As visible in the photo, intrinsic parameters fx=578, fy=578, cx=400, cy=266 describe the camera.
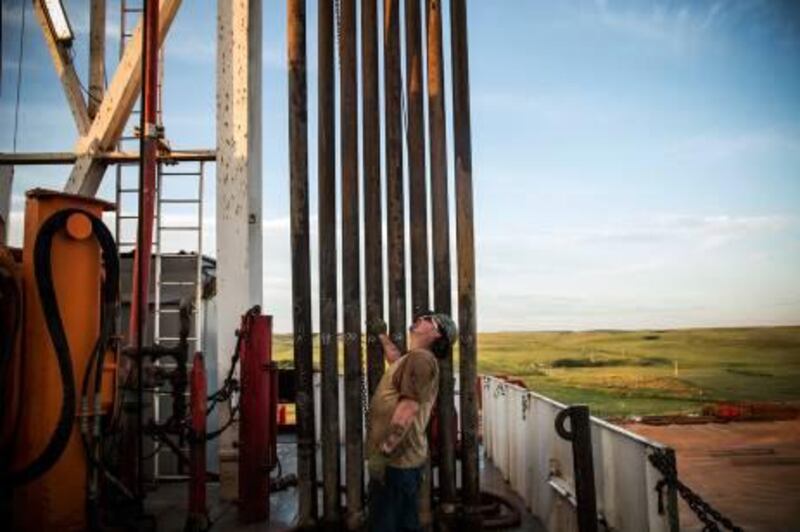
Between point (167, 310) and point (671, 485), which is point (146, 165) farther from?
point (671, 485)

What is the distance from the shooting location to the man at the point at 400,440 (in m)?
3.60

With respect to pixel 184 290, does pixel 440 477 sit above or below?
below

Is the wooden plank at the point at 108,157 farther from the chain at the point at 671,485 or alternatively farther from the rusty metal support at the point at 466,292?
the chain at the point at 671,485

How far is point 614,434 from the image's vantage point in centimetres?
396

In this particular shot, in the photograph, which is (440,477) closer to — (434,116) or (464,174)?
(464,174)

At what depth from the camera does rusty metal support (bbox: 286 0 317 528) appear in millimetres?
5105

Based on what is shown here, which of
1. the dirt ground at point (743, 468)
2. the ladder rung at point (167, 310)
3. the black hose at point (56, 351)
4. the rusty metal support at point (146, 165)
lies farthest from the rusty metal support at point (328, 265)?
the dirt ground at point (743, 468)

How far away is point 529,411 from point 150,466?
4456 millimetres

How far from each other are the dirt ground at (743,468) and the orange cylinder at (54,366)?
1037 cm

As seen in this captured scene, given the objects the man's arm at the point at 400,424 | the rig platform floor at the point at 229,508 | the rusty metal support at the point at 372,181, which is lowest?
the rig platform floor at the point at 229,508

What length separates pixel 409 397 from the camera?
11.8 feet

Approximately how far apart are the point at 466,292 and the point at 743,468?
52.5ft

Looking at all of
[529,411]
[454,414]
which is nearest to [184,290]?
[454,414]

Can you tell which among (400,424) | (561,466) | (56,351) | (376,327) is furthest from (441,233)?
(56,351)
